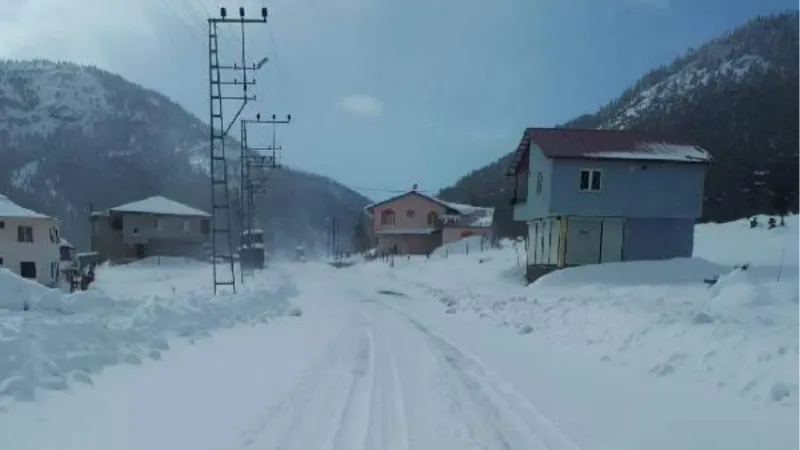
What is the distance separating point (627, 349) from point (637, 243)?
21648mm

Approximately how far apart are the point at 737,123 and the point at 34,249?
218 ft

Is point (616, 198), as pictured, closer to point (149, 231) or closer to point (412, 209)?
point (412, 209)

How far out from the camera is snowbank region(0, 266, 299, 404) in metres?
6.21

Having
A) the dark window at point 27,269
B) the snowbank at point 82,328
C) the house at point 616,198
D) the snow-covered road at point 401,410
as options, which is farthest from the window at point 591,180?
the dark window at point 27,269

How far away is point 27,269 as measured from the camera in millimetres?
48719

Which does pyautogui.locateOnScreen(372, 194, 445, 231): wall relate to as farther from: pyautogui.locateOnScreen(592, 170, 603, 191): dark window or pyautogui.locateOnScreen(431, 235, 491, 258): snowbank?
pyautogui.locateOnScreen(592, 170, 603, 191): dark window

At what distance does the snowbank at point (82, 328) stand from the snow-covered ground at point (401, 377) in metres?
0.03

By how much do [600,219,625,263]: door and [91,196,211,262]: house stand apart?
54.9 meters

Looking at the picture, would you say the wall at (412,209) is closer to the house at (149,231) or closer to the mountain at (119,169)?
the house at (149,231)

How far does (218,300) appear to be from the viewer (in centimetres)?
1455

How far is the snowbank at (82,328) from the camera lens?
245 inches

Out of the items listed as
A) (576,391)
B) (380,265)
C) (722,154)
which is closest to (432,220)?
(380,265)

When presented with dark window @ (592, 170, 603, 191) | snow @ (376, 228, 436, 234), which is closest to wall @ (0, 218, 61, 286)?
snow @ (376, 228, 436, 234)

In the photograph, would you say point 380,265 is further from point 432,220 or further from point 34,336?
point 34,336
